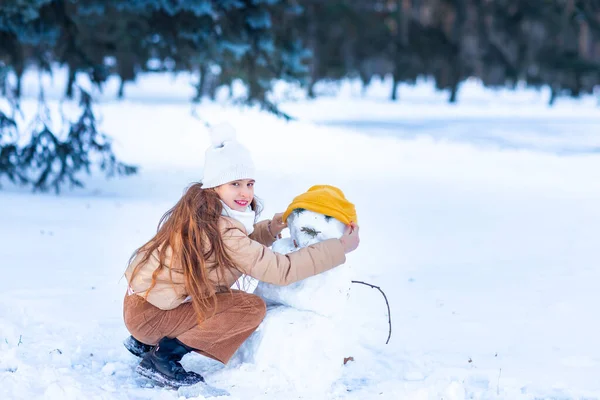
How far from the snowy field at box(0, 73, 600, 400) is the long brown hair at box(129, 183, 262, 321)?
1.45ft

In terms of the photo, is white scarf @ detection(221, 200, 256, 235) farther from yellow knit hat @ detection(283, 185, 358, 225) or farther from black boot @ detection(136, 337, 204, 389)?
black boot @ detection(136, 337, 204, 389)

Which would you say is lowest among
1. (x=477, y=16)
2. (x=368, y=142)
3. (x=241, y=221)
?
(x=368, y=142)

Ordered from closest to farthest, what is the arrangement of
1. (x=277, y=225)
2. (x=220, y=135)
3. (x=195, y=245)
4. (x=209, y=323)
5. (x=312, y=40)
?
(x=195, y=245) → (x=209, y=323) → (x=220, y=135) → (x=277, y=225) → (x=312, y=40)

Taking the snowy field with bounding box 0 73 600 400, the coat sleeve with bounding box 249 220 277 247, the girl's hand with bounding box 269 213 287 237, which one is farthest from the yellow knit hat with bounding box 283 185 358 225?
the snowy field with bounding box 0 73 600 400

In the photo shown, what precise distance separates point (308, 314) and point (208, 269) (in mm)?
536

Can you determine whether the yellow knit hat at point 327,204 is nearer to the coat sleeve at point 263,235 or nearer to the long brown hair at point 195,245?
the coat sleeve at point 263,235

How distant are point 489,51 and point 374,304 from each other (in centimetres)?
3461

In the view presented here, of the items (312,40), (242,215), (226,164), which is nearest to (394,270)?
(242,215)

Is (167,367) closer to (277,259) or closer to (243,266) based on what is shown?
(243,266)

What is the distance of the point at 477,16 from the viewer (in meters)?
39.2

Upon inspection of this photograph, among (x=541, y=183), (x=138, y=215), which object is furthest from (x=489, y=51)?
(x=138, y=215)

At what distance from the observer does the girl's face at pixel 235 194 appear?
3920 mm

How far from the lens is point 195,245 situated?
3.80m

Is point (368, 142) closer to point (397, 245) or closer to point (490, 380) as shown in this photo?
point (397, 245)
